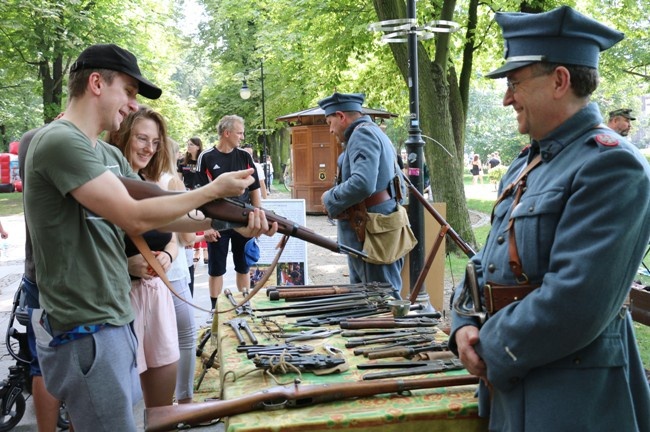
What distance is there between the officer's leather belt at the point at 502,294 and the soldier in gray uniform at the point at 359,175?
8.91ft

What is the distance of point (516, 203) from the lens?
2303 millimetres

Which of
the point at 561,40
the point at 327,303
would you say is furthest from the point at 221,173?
the point at 561,40

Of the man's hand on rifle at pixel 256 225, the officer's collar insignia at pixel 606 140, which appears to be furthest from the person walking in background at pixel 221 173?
the officer's collar insignia at pixel 606 140

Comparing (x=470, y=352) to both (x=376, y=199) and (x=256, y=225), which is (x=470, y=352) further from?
(x=376, y=199)

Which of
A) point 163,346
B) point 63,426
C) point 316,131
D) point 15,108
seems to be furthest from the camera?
point 15,108

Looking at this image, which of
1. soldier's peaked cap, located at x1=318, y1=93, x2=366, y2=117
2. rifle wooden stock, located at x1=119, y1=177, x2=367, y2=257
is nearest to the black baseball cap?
rifle wooden stock, located at x1=119, y1=177, x2=367, y2=257

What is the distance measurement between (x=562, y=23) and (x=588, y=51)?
0.13 meters

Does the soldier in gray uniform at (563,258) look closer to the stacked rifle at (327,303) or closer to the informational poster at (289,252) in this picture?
the stacked rifle at (327,303)

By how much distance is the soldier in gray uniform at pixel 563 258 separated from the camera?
6.41ft

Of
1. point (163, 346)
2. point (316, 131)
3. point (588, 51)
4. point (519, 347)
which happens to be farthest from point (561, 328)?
point (316, 131)

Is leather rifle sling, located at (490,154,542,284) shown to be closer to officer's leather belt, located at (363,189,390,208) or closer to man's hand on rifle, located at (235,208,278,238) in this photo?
man's hand on rifle, located at (235,208,278,238)

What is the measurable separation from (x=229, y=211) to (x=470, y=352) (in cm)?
140

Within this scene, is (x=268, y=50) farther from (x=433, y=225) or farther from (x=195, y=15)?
(x=433, y=225)

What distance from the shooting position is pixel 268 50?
25203 millimetres
